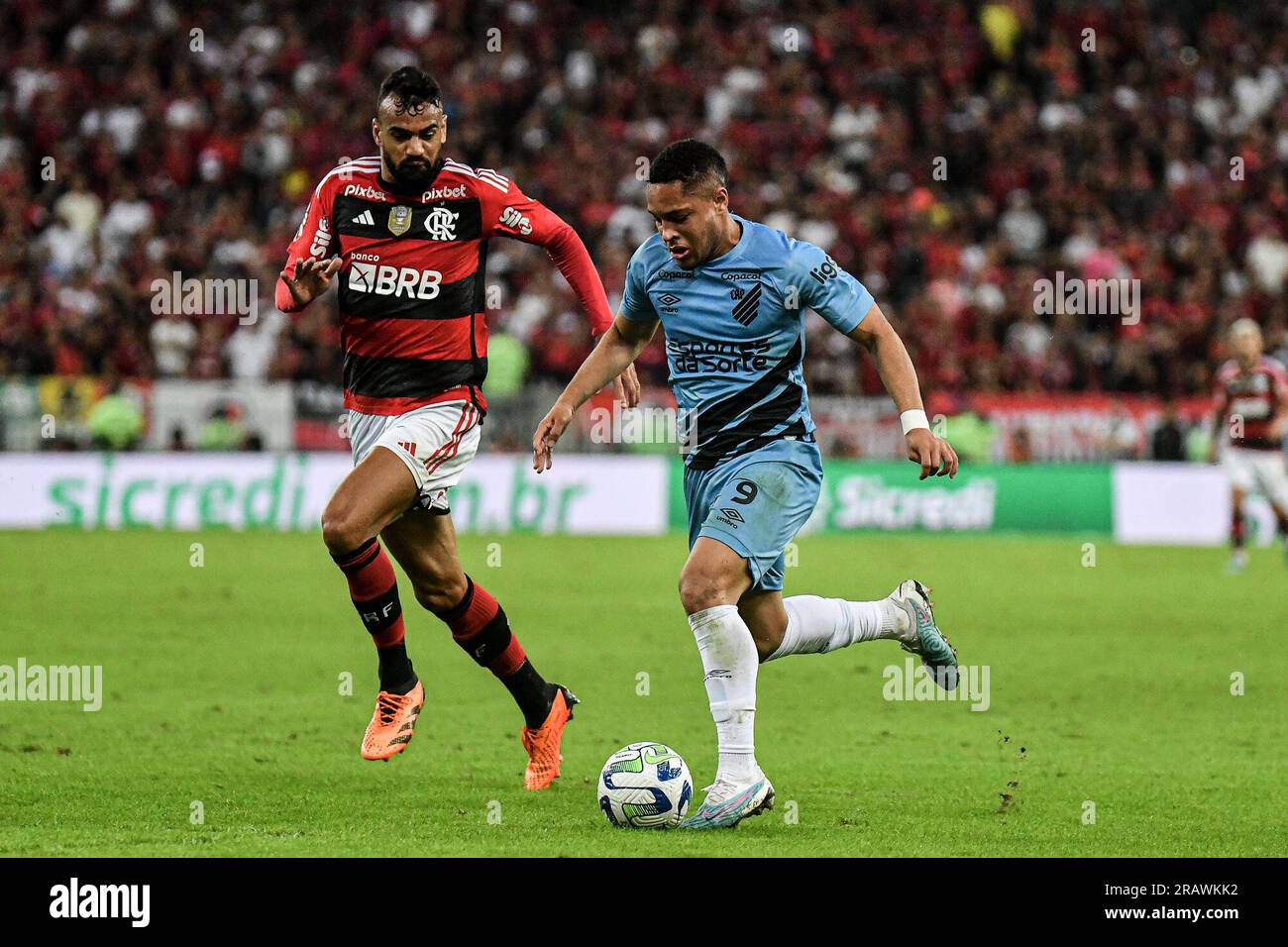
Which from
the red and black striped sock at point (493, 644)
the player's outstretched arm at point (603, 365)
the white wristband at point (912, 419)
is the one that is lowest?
the red and black striped sock at point (493, 644)

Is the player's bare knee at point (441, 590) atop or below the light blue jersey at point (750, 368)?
below

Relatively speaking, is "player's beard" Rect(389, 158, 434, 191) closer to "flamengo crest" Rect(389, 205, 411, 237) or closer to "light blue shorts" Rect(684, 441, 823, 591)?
"flamengo crest" Rect(389, 205, 411, 237)

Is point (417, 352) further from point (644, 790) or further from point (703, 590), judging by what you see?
point (644, 790)

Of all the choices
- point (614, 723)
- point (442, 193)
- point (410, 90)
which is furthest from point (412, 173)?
point (614, 723)

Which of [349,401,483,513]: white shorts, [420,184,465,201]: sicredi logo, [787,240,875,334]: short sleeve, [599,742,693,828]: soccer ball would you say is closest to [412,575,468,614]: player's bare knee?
[349,401,483,513]: white shorts

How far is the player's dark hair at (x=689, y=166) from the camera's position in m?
6.56

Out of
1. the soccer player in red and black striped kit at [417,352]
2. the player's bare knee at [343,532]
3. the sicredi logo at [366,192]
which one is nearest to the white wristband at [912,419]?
the soccer player in red and black striped kit at [417,352]

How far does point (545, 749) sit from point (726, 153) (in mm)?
18950

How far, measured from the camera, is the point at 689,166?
258 inches

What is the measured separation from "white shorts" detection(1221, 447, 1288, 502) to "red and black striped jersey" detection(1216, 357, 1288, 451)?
8cm

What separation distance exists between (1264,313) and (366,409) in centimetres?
1878

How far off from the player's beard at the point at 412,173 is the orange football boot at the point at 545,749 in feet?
7.12

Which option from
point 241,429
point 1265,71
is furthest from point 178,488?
point 1265,71

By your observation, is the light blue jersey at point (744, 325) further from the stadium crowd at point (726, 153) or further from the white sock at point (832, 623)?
the stadium crowd at point (726, 153)
